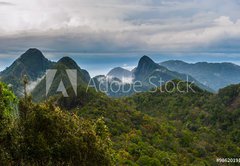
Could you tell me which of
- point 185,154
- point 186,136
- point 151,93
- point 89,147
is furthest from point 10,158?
point 151,93

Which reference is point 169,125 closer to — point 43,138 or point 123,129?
point 123,129

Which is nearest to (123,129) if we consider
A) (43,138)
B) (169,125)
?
(169,125)

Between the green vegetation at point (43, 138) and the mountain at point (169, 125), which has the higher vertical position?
the green vegetation at point (43, 138)

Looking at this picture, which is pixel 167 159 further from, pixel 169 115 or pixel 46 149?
pixel 169 115

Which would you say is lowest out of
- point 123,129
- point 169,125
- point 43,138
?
point 169,125

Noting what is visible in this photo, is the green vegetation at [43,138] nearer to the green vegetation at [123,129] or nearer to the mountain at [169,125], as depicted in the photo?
the green vegetation at [123,129]

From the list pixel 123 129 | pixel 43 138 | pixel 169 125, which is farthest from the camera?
pixel 169 125

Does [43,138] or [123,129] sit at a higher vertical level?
[43,138]

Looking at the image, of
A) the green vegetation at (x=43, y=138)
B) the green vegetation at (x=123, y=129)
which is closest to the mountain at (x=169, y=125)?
the green vegetation at (x=123, y=129)

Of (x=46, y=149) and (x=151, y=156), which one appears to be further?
(x=151, y=156)
